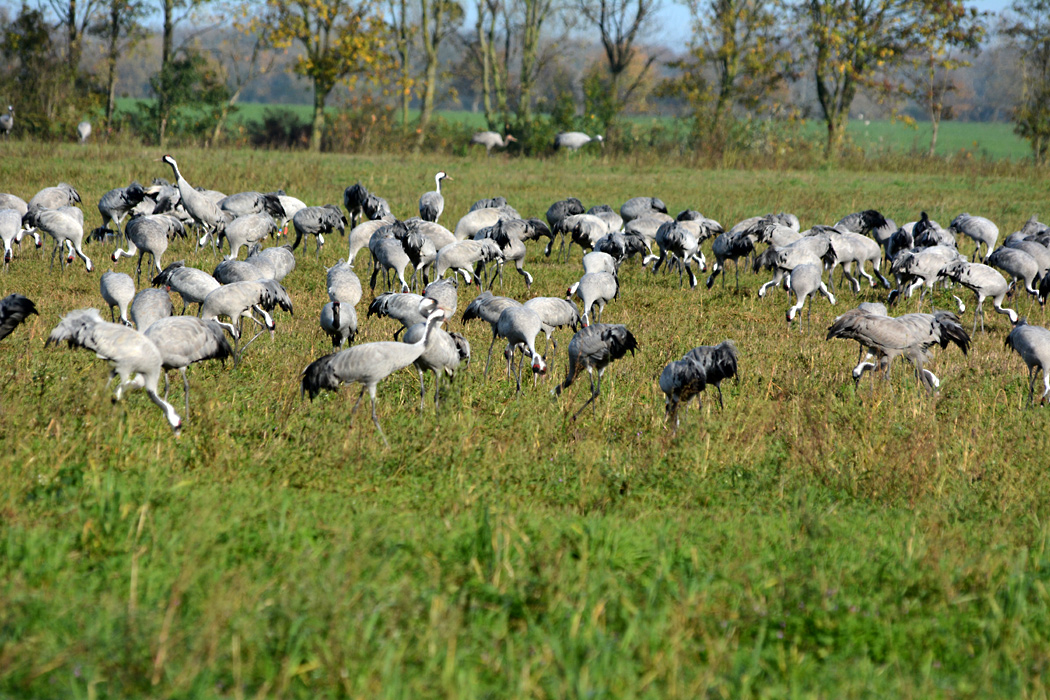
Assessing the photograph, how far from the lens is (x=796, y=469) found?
6.14 meters

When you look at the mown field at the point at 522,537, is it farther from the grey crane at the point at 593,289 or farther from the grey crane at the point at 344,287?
the grey crane at the point at 593,289

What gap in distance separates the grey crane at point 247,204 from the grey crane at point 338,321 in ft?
21.8

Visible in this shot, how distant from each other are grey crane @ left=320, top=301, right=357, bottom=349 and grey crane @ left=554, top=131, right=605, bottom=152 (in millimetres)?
24472

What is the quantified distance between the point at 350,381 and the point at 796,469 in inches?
126

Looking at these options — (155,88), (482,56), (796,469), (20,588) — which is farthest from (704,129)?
(20,588)

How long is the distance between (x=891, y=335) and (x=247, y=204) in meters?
10.2

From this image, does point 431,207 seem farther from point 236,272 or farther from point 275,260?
point 236,272

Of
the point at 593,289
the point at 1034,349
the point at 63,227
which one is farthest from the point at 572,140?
the point at 1034,349

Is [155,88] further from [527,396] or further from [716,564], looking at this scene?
[716,564]

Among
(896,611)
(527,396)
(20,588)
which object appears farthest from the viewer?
(527,396)

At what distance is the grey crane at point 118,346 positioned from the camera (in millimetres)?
6219

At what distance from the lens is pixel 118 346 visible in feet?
20.6

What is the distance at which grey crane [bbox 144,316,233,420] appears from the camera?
674 cm

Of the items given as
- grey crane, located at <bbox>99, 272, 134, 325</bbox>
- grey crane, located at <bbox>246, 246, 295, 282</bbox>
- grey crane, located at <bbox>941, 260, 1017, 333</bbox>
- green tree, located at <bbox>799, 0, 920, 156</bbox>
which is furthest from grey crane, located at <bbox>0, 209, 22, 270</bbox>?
green tree, located at <bbox>799, 0, 920, 156</bbox>
